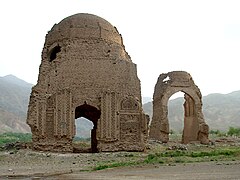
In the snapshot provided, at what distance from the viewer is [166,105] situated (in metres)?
35.9

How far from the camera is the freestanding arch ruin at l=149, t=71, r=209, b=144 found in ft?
116

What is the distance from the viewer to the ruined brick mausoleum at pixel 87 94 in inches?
968

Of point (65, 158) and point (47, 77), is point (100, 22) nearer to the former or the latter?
point (47, 77)

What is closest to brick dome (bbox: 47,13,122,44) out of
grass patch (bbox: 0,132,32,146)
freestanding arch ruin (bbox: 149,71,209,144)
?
freestanding arch ruin (bbox: 149,71,209,144)

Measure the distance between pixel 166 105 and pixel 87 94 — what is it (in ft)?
40.6

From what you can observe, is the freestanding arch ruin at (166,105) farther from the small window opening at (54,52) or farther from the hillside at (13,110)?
the hillside at (13,110)

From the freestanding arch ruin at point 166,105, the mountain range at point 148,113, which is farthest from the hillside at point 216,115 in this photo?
the freestanding arch ruin at point 166,105

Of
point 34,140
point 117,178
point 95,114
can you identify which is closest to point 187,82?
point 95,114

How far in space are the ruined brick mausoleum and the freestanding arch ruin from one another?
951cm

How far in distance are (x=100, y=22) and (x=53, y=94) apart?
18.1 ft

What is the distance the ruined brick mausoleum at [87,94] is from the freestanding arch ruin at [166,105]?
951cm

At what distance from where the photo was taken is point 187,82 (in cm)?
3628

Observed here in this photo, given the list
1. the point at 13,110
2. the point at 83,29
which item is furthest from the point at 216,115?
the point at 83,29

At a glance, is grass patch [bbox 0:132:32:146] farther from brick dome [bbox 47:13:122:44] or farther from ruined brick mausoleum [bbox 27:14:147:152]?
brick dome [bbox 47:13:122:44]
